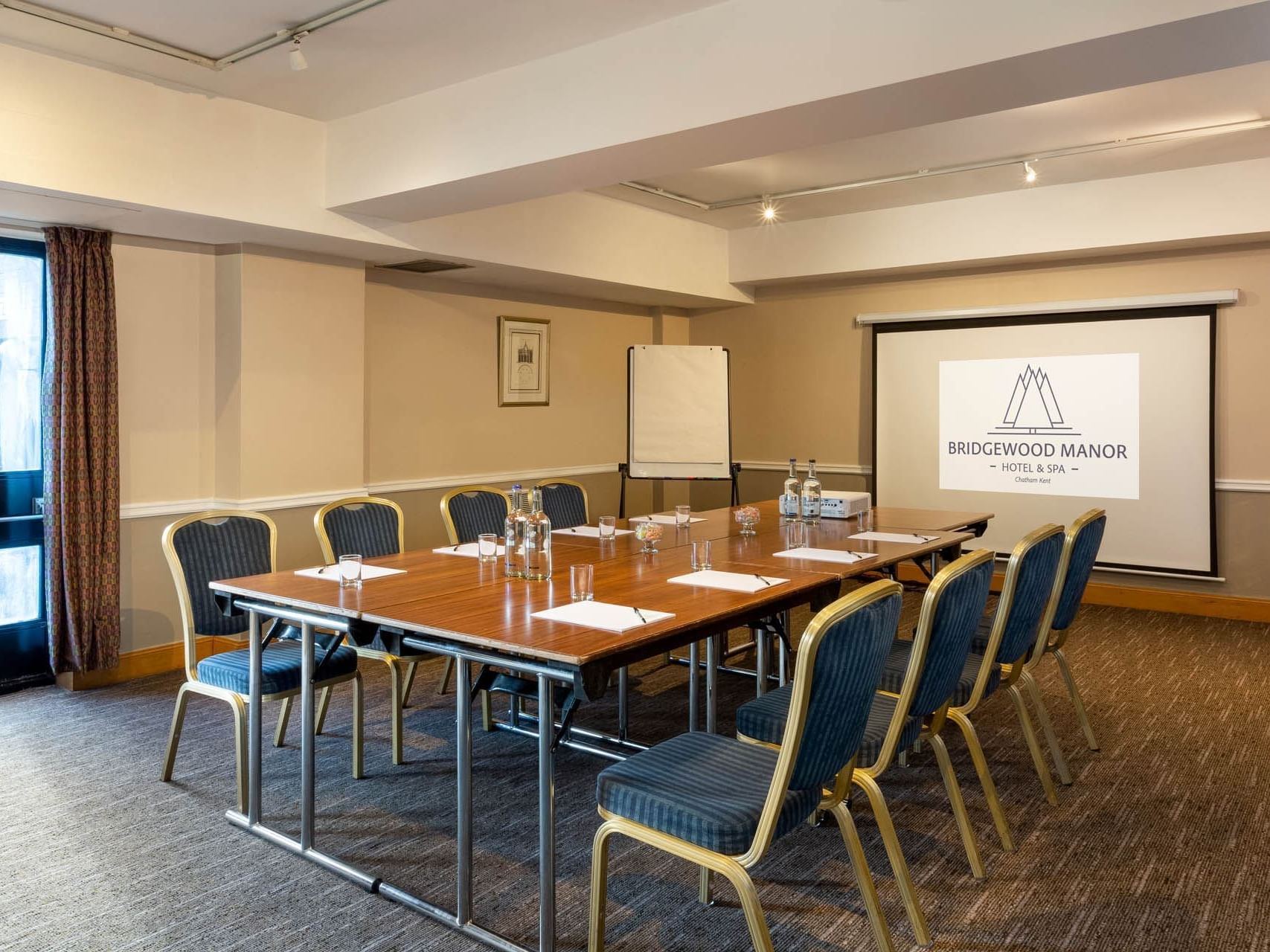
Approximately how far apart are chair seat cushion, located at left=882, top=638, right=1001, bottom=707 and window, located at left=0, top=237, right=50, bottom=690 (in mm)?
4034

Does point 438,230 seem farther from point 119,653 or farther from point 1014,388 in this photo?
point 1014,388

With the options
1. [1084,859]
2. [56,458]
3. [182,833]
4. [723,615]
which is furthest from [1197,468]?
[56,458]

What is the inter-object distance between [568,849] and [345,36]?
311 cm

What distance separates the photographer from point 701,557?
133 inches

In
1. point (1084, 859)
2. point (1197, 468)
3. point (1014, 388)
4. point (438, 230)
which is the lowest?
point (1084, 859)

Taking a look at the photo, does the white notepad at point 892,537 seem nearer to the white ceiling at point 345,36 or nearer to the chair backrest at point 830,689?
the chair backrest at point 830,689

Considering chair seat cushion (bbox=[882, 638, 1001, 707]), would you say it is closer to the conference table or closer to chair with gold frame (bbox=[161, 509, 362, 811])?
the conference table

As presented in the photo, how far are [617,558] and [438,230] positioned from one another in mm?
2710

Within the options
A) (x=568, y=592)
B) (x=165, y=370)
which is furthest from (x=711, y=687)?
(x=165, y=370)

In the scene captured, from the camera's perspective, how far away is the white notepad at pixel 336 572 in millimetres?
3125

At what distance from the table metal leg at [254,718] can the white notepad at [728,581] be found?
130 cm

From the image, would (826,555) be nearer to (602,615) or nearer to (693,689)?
(693,689)

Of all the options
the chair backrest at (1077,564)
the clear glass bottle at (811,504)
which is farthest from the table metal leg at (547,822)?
the clear glass bottle at (811,504)

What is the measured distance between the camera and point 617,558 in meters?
3.59
